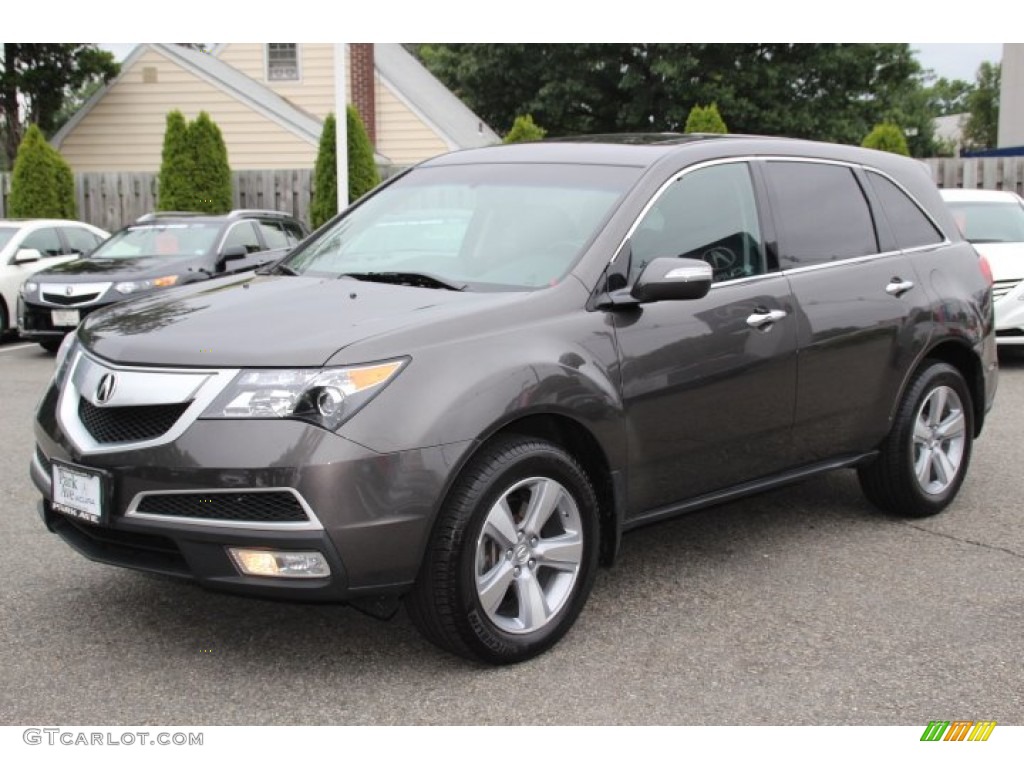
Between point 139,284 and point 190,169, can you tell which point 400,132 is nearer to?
point 190,169

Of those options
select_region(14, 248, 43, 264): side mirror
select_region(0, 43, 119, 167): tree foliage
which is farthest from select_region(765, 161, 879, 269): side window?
select_region(0, 43, 119, 167): tree foliage

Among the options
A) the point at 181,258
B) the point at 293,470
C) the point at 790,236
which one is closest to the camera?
the point at 293,470

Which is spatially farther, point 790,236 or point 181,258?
point 181,258

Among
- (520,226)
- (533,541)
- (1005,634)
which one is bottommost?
(1005,634)

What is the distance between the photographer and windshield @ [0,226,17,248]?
1507 cm

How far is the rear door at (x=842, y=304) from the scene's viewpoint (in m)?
5.15

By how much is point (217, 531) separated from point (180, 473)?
0.21 metres

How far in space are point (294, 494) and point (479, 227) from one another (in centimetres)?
164

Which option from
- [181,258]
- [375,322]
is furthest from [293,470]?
[181,258]

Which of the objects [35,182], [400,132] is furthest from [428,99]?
[35,182]

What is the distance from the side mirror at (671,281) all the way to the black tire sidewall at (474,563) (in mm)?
676

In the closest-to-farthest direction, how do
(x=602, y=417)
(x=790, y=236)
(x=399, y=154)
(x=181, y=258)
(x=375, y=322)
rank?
(x=375, y=322) < (x=602, y=417) < (x=790, y=236) < (x=181, y=258) < (x=399, y=154)

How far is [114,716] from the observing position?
11.9ft

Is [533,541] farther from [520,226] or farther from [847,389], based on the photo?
[847,389]
